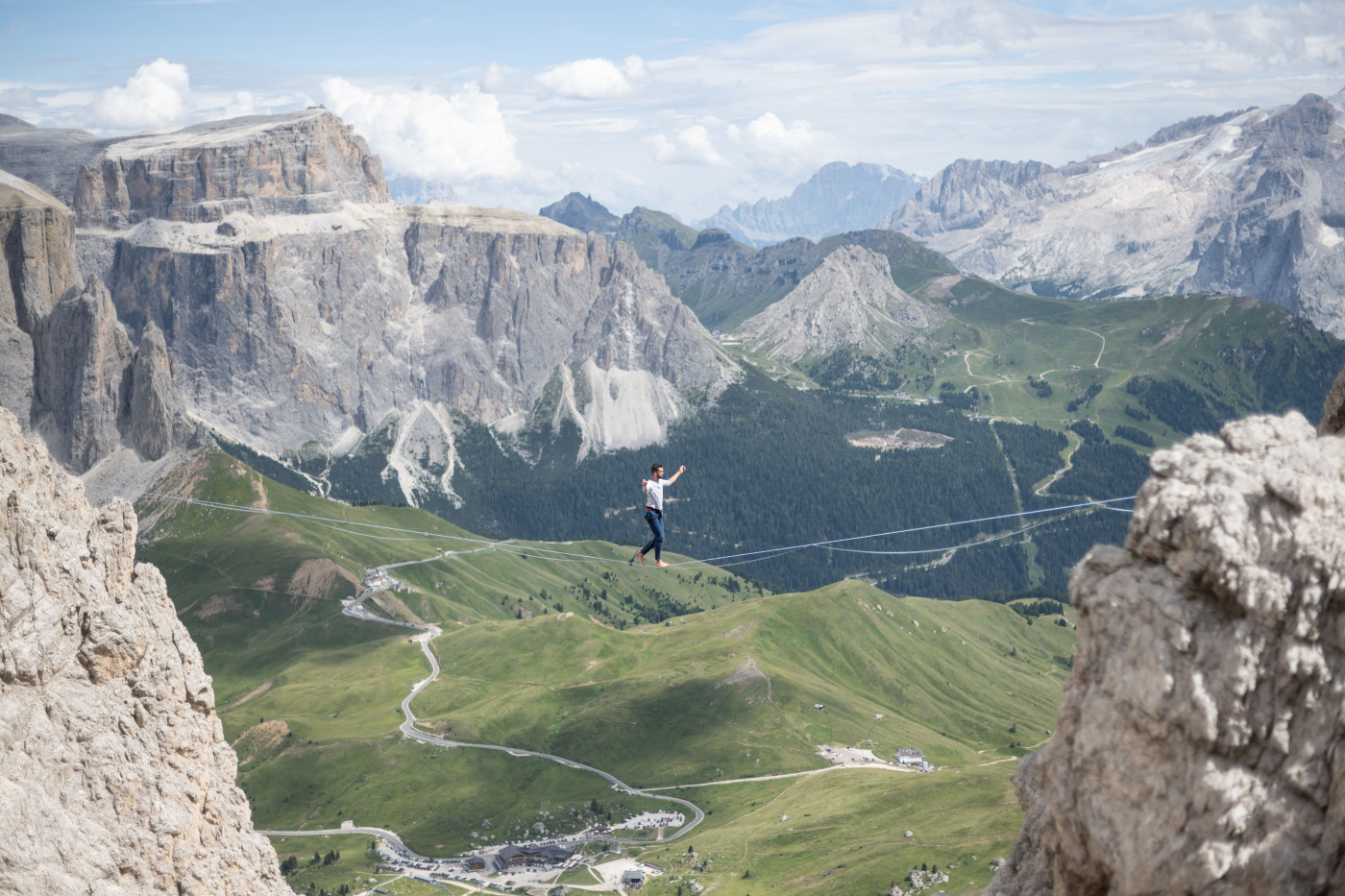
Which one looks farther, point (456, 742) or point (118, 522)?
point (456, 742)

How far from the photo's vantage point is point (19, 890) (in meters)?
37.4

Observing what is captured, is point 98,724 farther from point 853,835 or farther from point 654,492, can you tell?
point 853,835

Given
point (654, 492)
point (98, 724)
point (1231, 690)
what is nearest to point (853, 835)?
point (654, 492)

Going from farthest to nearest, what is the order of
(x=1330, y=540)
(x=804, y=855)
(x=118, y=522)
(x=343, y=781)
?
(x=343, y=781) < (x=804, y=855) < (x=118, y=522) < (x=1330, y=540)

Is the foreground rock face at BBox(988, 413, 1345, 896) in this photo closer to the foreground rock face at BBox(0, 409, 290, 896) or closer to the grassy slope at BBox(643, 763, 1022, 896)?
the foreground rock face at BBox(0, 409, 290, 896)

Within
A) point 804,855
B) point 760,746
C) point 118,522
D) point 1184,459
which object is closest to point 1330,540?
point 1184,459

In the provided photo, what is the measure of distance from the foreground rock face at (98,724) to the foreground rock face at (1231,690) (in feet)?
125

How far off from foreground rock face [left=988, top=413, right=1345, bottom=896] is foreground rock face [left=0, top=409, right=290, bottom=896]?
125ft

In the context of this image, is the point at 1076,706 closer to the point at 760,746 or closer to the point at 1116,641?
the point at 1116,641

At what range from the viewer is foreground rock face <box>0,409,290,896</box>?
3978cm

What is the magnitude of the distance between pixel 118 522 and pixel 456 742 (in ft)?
510

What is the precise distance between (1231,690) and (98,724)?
4253 cm

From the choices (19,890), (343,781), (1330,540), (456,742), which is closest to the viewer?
(1330,540)

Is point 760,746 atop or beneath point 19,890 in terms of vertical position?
beneath
